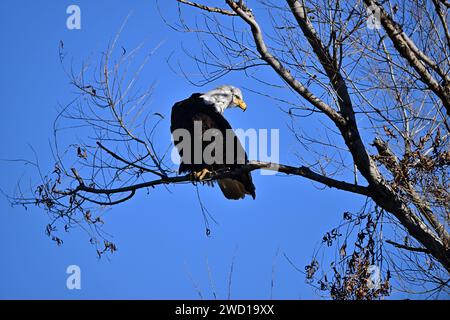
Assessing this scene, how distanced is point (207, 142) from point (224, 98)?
758 millimetres

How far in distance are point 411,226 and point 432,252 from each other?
9.0 inches

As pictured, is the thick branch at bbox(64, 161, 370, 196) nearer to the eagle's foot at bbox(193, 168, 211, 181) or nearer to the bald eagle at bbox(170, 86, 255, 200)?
the eagle's foot at bbox(193, 168, 211, 181)

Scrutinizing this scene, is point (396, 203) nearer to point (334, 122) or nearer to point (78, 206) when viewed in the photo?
point (334, 122)

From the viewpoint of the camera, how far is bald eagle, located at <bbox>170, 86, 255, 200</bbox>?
7465 mm

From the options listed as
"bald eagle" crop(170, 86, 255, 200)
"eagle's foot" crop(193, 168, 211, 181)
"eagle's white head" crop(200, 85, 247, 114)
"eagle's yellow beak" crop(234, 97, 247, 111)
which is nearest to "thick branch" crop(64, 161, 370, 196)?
"eagle's foot" crop(193, 168, 211, 181)

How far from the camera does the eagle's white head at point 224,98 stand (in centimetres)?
796

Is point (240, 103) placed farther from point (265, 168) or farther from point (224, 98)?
point (265, 168)

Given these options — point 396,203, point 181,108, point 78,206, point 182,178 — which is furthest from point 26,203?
point 396,203

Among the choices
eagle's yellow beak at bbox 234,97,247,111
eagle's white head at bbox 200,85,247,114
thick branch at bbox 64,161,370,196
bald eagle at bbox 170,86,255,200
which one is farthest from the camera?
eagle's yellow beak at bbox 234,97,247,111

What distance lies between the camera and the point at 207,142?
24.9ft

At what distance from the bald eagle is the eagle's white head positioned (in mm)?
13

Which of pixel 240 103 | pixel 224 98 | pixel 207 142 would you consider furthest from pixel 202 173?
pixel 240 103

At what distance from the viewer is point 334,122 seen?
6.21m

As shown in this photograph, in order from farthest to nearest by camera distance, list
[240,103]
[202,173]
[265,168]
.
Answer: [240,103] < [202,173] < [265,168]
